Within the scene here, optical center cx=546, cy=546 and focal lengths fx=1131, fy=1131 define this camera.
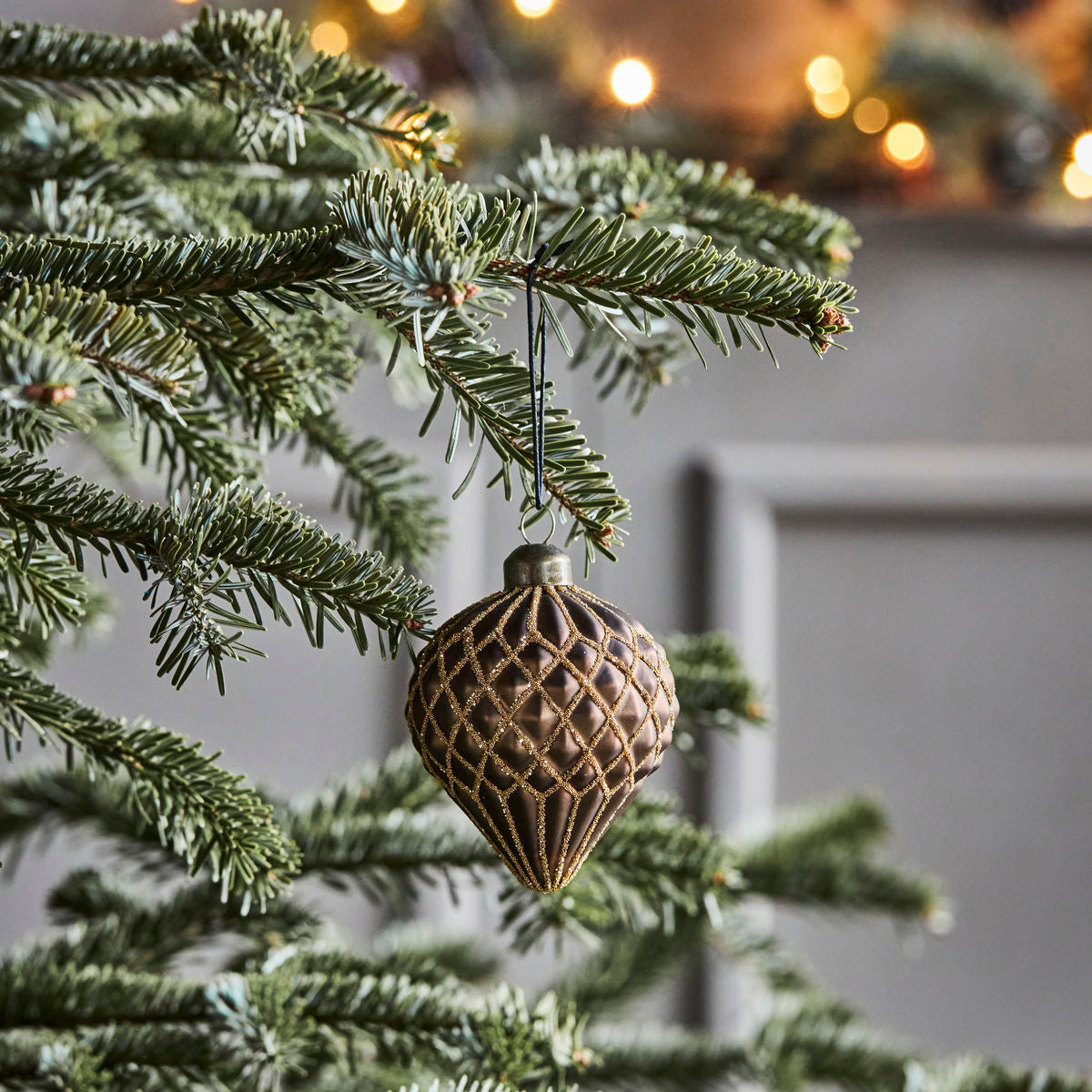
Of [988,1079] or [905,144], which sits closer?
[988,1079]

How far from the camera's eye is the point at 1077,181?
82cm

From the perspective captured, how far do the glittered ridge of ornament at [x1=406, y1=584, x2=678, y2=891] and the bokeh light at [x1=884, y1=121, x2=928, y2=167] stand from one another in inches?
26.2

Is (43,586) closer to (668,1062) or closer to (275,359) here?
(275,359)

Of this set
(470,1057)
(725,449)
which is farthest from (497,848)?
(725,449)

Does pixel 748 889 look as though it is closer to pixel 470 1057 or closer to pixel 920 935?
pixel 470 1057

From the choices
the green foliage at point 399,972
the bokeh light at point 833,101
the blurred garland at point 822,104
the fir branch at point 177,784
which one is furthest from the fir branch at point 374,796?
the bokeh light at point 833,101

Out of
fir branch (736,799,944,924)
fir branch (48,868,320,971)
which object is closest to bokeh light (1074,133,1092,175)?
fir branch (736,799,944,924)

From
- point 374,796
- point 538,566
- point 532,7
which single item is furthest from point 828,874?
point 532,7

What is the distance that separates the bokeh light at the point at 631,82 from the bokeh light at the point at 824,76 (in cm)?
15

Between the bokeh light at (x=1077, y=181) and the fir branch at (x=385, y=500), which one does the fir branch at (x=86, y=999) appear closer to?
the fir branch at (x=385, y=500)

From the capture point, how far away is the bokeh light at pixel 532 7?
806 mm

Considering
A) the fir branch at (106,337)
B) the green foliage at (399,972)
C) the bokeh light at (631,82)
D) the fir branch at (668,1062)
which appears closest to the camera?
the fir branch at (106,337)

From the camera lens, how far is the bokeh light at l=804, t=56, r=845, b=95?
0.81 metres

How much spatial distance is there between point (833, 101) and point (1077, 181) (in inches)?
7.4
